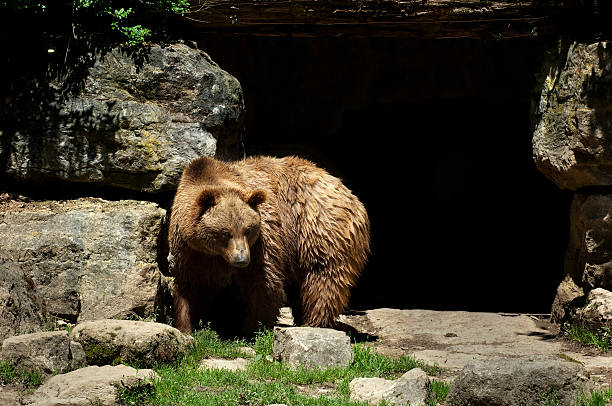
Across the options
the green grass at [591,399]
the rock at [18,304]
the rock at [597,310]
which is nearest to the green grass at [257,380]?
the green grass at [591,399]

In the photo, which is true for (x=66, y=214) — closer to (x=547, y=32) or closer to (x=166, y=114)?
(x=166, y=114)

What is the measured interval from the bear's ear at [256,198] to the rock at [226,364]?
144 cm

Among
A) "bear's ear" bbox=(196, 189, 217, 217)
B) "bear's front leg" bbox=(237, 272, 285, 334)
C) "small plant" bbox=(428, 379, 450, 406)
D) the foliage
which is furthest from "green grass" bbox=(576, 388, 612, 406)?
the foliage

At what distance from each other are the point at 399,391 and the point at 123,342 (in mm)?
2122

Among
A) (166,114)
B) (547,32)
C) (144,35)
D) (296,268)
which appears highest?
(547,32)

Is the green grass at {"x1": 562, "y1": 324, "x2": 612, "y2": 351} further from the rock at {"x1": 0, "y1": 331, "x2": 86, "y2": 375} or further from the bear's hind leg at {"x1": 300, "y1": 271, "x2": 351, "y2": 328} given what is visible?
the rock at {"x1": 0, "y1": 331, "x2": 86, "y2": 375}

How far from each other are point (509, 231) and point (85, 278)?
8748 millimetres

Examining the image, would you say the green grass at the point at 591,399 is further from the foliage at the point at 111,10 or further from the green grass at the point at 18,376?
the foliage at the point at 111,10

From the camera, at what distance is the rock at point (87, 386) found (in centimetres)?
513

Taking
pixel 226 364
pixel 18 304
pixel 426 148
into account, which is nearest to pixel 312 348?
pixel 226 364

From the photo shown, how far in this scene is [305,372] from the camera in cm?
620

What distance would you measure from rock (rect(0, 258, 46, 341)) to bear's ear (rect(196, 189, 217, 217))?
1.60 m

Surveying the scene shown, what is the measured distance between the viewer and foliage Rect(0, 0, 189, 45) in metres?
7.83

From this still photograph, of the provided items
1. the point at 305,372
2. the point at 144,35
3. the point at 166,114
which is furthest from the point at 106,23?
the point at 305,372
